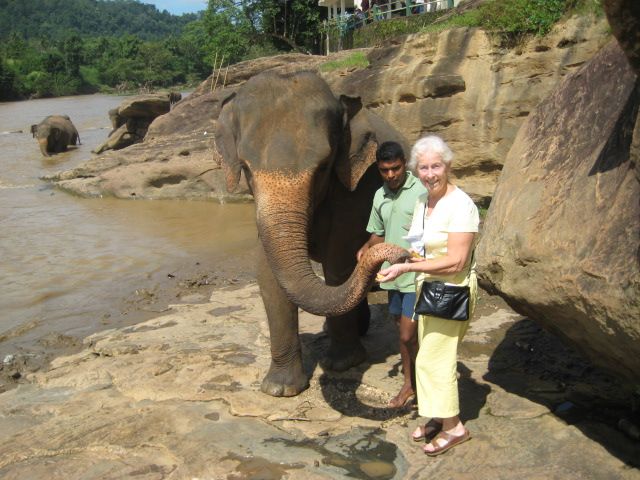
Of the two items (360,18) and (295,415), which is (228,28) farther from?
(295,415)

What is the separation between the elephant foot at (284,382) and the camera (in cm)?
461

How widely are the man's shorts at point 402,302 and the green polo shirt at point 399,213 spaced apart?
4 cm

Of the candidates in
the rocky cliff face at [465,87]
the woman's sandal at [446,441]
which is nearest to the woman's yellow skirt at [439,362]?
the woman's sandal at [446,441]

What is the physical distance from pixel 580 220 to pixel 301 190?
163 centimetres

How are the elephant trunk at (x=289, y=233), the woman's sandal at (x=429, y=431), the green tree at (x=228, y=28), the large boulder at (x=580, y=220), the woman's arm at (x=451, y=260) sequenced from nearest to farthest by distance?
1. the large boulder at (x=580, y=220)
2. the woman's arm at (x=451, y=260)
3. the woman's sandal at (x=429, y=431)
4. the elephant trunk at (x=289, y=233)
5. the green tree at (x=228, y=28)

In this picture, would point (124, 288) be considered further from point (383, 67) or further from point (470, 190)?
point (383, 67)

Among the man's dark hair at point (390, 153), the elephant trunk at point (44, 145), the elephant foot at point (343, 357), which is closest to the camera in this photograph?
the man's dark hair at point (390, 153)

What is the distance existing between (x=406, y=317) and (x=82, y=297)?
4656 millimetres

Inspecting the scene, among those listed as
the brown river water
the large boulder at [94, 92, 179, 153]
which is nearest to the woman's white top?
the brown river water

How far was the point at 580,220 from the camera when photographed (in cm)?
321

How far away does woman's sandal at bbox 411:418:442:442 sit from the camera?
3746mm

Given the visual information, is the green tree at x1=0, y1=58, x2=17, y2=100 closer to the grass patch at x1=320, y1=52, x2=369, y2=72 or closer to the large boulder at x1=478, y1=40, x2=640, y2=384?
the grass patch at x1=320, y1=52, x2=369, y2=72

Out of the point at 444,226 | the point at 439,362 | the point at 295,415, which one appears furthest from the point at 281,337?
the point at 444,226

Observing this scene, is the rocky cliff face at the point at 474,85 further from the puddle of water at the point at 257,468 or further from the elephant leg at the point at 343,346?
the puddle of water at the point at 257,468
